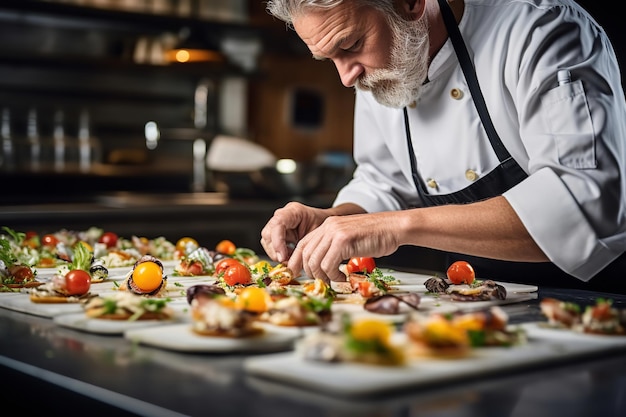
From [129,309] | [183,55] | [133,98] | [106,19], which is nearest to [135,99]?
[133,98]

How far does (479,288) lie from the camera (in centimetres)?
164

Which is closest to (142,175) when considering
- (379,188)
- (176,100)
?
(176,100)

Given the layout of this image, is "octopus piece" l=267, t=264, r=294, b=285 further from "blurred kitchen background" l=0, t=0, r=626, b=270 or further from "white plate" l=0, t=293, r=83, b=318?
"blurred kitchen background" l=0, t=0, r=626, b=270

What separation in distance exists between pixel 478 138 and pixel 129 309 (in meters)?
1.07

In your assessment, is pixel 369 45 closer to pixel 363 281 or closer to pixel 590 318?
pixel 363 281

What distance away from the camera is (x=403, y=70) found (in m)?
1.99

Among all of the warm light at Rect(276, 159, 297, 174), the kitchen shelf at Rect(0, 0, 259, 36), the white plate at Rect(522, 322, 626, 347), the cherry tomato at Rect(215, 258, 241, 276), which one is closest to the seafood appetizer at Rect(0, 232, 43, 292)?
the cherry tomato at Rect(215, 258, 241, 276)

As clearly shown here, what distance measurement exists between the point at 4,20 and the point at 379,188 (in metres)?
4.03

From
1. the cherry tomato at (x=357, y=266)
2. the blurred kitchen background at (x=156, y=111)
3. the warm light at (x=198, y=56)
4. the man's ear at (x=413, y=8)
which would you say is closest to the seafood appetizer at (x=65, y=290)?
the cherry tomato at (x=357, y=266)

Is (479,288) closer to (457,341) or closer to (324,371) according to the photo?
(457,341)

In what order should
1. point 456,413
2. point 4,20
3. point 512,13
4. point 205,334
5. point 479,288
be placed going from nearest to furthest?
1. point 456,413
2. point 205,334
3. point 479,288
4. point 512,13
5. point 4,20

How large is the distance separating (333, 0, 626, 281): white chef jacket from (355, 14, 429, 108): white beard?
6 cm

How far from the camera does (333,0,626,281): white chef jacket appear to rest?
1661 millimetres

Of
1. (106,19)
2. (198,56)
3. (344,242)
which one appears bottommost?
(344,242)
